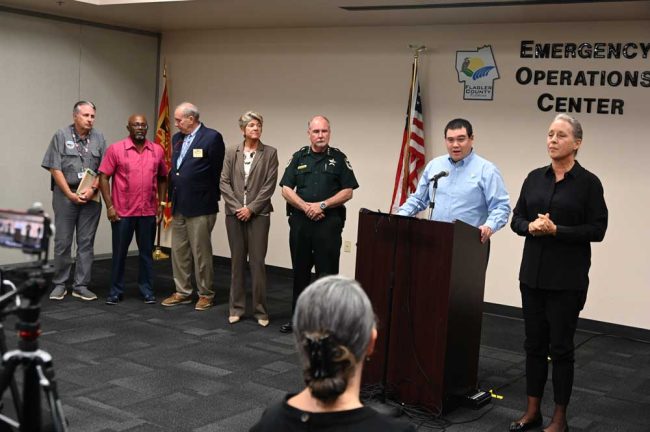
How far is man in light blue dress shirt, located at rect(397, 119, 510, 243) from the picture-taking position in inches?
175

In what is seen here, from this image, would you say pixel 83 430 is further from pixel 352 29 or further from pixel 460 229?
pixel 352 29

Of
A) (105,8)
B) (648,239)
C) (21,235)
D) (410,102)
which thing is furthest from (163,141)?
(21,235)

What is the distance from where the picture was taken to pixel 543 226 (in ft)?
12.4

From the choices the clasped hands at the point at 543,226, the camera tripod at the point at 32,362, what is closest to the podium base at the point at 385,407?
the clasped hands at the point at 543,226

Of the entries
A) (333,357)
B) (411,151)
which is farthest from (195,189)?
(333,357)

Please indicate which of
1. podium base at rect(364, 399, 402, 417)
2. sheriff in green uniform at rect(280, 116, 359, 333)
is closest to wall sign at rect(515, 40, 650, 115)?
sheriff in green uniform at rect(280, 116, 359, 333)

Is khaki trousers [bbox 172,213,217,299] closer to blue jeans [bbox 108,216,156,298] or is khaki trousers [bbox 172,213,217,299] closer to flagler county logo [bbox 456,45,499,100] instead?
blue jeans [bbox 108,216,156,298]

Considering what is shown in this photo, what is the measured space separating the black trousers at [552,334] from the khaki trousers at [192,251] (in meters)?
3.15

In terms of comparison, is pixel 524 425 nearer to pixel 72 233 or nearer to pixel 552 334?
pixel 552 334

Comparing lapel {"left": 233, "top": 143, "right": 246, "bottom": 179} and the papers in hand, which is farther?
the papers in hand

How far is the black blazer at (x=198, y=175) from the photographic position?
6348 mm

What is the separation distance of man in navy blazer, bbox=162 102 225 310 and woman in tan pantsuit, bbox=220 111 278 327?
321 mm

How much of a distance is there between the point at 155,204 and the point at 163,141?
218 cm

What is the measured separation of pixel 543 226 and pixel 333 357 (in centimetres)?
238
